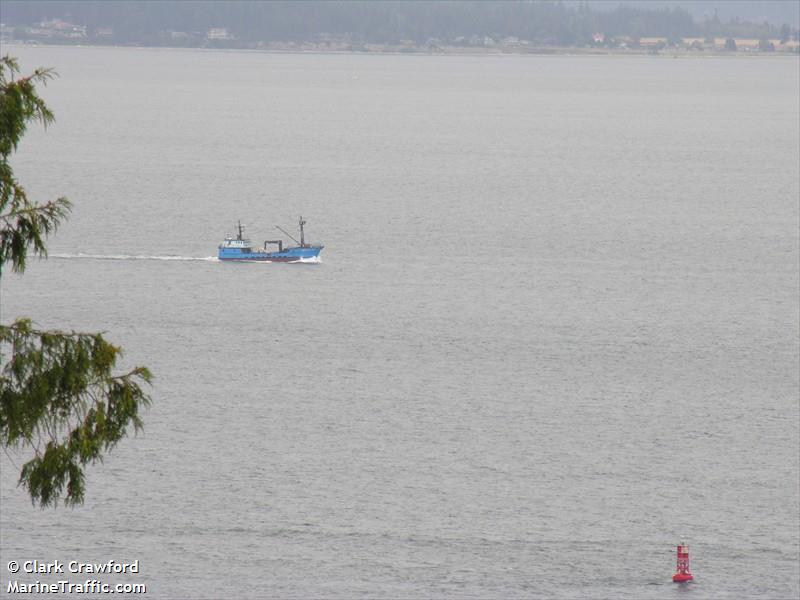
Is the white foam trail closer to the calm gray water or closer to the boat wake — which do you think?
the boat wake

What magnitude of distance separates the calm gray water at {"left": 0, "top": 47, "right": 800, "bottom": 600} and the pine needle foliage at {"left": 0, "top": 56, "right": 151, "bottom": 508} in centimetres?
2291

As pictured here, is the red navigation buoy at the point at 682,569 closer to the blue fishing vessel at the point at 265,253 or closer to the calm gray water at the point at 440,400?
the calm gray water at the point at 440,400

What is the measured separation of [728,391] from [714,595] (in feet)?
69.4

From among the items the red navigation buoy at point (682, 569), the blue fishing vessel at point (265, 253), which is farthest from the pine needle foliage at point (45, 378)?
the blue fishing vessel at point (265, 253)

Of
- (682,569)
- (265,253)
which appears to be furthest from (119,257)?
(682,569)

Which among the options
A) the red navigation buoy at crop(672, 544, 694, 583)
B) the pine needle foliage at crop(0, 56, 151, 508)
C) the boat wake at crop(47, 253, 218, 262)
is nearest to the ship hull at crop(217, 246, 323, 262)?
the boat wake at crop(47, 253, 218, 262)

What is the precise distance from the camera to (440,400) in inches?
2112

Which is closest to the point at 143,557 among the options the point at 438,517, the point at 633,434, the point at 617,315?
the point at 438,517

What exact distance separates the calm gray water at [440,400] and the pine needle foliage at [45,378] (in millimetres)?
22910

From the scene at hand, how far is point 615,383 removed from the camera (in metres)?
57.0

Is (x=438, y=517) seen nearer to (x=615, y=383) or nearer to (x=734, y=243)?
(x=615, y=383)

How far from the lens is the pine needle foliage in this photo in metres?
12.6

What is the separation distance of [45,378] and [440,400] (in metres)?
41.4

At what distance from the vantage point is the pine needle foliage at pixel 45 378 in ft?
41.4
